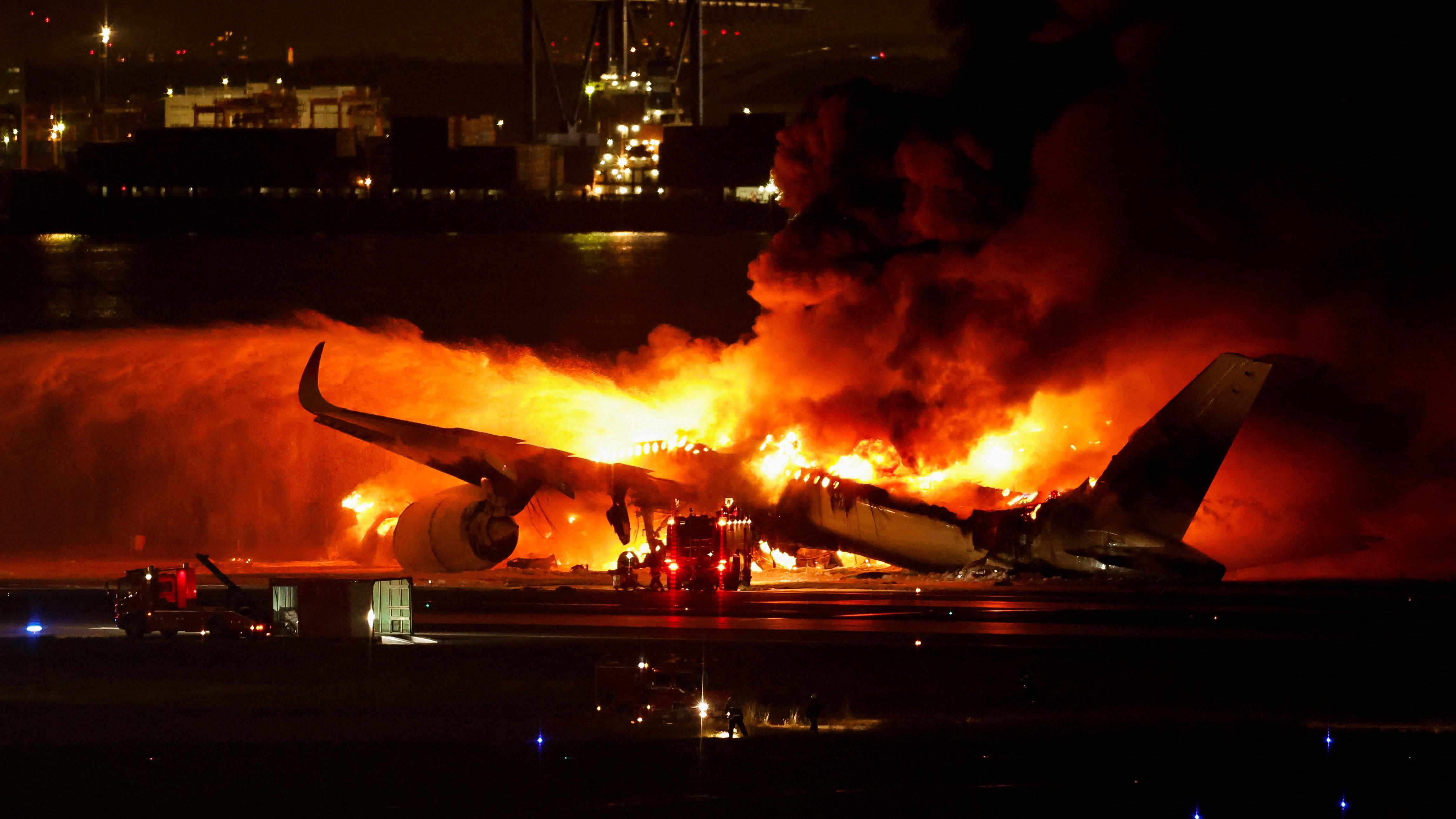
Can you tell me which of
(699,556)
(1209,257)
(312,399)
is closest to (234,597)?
(312,399)

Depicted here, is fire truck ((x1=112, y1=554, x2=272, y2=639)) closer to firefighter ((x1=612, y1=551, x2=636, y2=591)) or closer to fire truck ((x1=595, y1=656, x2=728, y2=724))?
firefighter ((x1=612, y1=551, x2=636, y2=591))

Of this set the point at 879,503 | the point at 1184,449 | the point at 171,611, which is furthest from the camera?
the point at 879,503

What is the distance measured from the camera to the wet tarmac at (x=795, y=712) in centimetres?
2394

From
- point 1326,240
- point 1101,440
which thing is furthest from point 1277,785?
point 1326,240

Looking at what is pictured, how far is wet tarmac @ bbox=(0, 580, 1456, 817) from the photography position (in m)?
23.9

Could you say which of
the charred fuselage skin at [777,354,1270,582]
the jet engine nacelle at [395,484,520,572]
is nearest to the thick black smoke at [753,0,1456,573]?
the charred fuselage skin at [777,354,1270,582]

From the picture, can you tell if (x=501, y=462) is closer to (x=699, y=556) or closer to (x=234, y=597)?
(x=699, y=556)

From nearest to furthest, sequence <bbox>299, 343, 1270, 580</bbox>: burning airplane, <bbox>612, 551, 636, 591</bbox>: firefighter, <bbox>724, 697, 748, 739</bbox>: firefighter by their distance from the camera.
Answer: <bbox>724, 697, 748, 739</bbox>: firefighter < <bbox>299, 343, 1270, 580</bbox>: burning airplane < <bbox>612, 551, 636, 591</bbox>: firefighter

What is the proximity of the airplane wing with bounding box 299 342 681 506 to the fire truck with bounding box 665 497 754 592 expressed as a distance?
236cm

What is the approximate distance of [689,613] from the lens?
4028 centimetres

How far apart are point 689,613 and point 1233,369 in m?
15.5

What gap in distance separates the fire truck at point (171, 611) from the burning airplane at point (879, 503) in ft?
31.0

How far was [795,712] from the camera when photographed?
28.9 metres

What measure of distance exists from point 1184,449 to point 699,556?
43.7ft
